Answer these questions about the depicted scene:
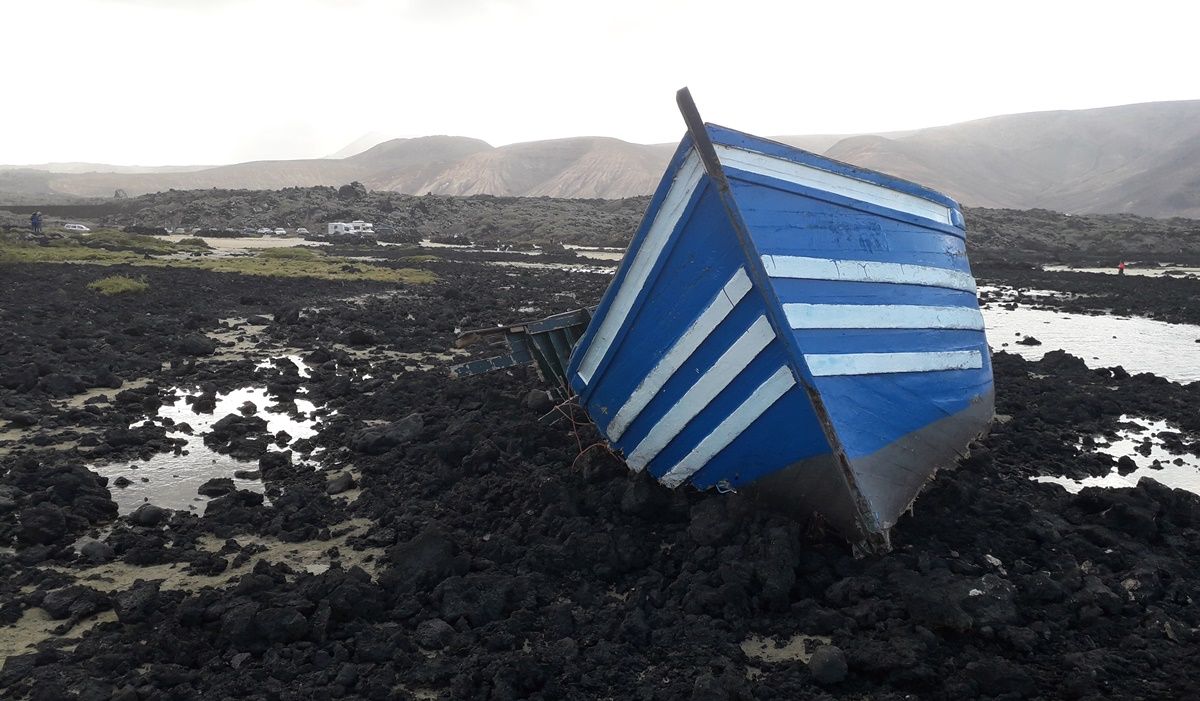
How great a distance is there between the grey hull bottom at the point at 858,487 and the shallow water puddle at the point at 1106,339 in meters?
9.34

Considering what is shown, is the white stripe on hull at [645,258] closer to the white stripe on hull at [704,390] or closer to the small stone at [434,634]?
the white stripe on hull at [704,390]

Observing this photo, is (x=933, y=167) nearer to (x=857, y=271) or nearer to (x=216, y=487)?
(x=857, y=271)

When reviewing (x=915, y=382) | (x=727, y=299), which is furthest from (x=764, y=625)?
(x=915, y=382)

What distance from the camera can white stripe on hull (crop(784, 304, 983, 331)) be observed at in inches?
229

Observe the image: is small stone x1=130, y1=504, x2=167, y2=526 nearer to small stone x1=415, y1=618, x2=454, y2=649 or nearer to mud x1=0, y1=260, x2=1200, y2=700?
mud x1=0, y1=260, x2=1200, y2=700

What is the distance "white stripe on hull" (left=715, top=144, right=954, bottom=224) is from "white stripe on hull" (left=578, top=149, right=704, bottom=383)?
1.13ft

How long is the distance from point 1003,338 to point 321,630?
651 inches

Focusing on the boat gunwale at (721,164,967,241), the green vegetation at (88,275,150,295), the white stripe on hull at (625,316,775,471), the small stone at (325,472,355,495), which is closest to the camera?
the white stripe on hull at (625,316,775,471)

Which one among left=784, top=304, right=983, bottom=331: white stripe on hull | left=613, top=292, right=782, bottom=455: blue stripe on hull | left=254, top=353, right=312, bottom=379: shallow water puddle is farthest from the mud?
left=254, top=353, right=312, bottom=379: shallow water puddle

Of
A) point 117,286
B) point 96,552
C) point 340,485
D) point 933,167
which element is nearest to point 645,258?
point 340,485

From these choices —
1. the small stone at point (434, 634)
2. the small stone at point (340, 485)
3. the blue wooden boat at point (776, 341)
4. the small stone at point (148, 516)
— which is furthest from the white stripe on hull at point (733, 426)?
the small stone at point (148, 516)

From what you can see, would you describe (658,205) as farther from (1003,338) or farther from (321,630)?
(1003,338)

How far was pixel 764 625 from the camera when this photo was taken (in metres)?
5.10

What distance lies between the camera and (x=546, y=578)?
5.72 metres
